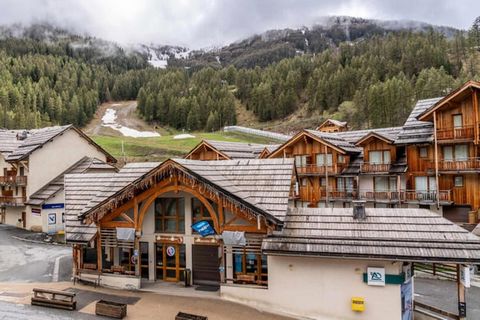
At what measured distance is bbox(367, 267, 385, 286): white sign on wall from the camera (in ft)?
50.5

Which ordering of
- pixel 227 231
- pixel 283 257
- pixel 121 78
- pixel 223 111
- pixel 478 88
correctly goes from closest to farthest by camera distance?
pixel 283 257, pixel 227 231, pixel 478 88, pixel 223 111, pixel 121 78

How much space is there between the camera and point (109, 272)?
67.7 feet

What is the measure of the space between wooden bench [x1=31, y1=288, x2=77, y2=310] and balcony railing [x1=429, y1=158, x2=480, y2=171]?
30.8 m

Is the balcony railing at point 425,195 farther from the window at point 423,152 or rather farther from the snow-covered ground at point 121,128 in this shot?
the snow-covered ground at point 121,128

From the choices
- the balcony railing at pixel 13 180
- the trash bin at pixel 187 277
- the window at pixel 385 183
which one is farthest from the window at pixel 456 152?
the balcony railing at pixel 13 180

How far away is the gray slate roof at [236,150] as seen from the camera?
1752 inches

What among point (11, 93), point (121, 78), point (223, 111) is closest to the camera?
point (11, 93)

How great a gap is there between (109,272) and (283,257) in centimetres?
1006

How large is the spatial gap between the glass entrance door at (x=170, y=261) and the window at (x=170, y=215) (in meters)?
0.87

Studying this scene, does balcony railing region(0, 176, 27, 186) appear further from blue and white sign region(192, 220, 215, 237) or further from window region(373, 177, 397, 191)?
window region(373, 177, 397, 191)

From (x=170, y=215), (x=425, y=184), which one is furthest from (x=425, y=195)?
(x=170, y=215)

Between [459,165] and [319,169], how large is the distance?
42.7 feet

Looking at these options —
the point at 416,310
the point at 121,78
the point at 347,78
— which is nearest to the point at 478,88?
the point at 416,310

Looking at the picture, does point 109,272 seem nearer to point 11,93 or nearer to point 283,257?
point 283,257
